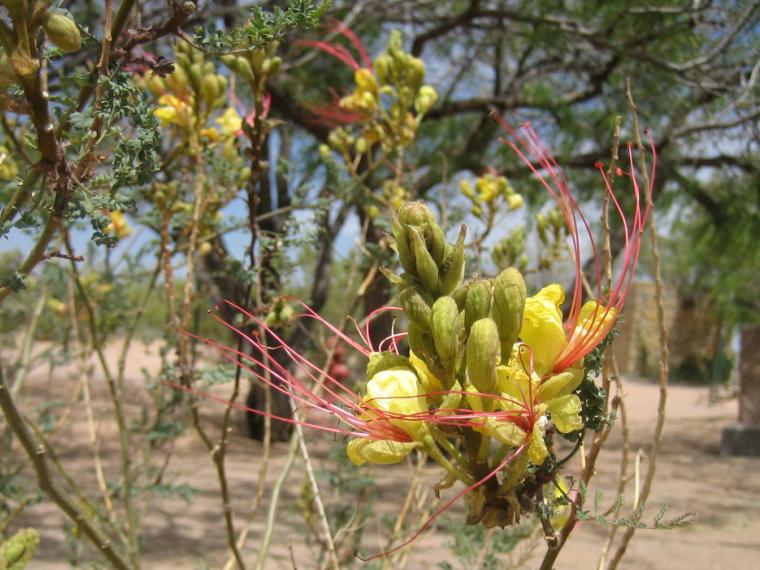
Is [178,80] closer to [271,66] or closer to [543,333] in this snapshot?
[271,66]

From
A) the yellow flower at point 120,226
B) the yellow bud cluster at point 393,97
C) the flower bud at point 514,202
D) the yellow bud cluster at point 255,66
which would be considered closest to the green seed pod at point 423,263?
the yellow bud cluster at point 255,66

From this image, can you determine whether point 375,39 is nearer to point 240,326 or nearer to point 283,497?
point 283,497

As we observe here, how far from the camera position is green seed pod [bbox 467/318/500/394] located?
21.1 inches

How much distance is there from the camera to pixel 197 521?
13.1 feet

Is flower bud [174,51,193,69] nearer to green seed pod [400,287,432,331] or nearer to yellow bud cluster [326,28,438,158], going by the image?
yellow bud cluster [326,28,438,158]

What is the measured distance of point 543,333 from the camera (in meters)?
0.63

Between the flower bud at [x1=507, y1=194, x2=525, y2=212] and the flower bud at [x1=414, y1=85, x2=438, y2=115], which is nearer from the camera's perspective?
the flower bud at [x1=414, y1=85, x2=438, y2=115]

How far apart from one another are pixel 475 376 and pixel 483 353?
0.09 ft

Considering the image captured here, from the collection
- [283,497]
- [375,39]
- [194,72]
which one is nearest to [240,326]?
[194,72]

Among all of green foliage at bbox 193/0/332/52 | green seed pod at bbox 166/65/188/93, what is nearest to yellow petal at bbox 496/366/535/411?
green foliage at bbox 193/0/332/52

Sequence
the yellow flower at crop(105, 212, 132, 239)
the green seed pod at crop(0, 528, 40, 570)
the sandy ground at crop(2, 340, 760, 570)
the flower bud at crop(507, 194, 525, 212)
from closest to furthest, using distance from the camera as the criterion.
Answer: the green seed pod at crop(0, 528, 40, 570), the flower bud at crop(507, 194, 525, 212), the yellow flower at crop(105, 212, 132, 239), the sandy ground at crop(2, 340, 760, 570)

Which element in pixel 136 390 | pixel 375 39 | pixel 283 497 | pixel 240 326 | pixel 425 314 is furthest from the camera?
pixel 136 390

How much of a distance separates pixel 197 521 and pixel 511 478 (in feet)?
12.4

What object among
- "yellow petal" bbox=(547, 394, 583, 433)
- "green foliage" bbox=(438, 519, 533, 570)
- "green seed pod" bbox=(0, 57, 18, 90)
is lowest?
"green foliage" bbox=(438, 519, 533, 570)
